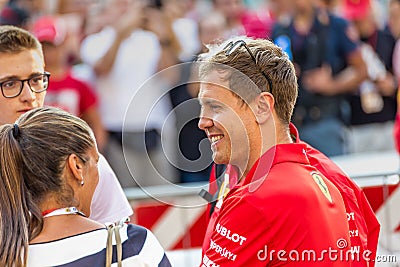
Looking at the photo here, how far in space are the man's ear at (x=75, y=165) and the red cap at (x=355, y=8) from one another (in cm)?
697

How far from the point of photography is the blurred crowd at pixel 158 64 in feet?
22.4

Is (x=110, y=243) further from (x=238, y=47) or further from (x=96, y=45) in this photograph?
(x=96, y=45)

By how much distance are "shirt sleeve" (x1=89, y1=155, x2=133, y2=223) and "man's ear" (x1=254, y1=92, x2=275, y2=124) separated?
2.72 feet

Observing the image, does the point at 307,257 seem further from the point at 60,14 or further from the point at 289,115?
the point at 60,14

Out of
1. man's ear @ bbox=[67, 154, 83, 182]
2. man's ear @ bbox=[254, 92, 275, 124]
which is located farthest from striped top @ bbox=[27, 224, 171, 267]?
man's ear @ bbox=[254, 92, 275, 124]

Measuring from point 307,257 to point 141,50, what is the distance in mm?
4955

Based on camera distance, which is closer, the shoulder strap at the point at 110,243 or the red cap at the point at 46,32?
the shoulder strap at the point at 110,243

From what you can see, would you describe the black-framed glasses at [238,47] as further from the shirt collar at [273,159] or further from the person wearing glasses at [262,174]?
the shirt collar at [273,159]

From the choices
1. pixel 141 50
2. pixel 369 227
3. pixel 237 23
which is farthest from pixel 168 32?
pixel 369 227

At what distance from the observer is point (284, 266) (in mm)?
2744

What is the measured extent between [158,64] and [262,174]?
480 centimetres

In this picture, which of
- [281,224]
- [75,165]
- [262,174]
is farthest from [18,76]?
[281,224]

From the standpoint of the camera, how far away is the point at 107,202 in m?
3.40

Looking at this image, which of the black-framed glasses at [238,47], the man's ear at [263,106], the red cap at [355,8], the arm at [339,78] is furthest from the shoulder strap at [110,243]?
the red cap at [355,8]
